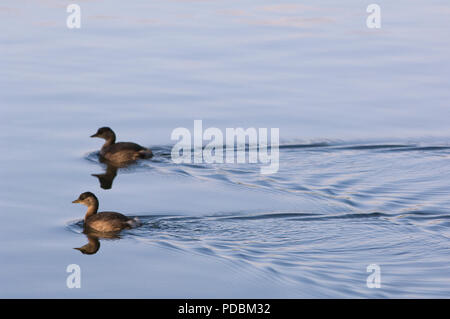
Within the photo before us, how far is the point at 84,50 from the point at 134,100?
14.9 ft

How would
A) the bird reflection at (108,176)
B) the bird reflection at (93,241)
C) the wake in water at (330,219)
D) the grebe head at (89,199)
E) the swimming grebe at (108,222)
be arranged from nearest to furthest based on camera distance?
the wake in water at (330,219) < the bird reflection at (93,241) < the swimming grebe at (108,222) < the grebe head at (89,199) < the bird reflection at (108,176)

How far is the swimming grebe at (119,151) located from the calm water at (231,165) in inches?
8.7

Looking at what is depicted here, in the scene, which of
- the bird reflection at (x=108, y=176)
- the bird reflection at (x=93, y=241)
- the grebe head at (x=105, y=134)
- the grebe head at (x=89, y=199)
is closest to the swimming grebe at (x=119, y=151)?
the grebe head at (x=105, y=134)

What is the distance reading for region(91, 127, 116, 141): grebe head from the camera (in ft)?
58.1

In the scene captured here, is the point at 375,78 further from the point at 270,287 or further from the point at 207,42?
the point at 270,287

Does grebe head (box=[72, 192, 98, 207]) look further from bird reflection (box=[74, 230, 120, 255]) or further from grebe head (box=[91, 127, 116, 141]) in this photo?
grebe head (box=[91, 127, 116, 141])

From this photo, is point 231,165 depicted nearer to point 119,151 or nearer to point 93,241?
point 119,151

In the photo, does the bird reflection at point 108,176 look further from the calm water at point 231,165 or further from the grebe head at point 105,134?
the grebe head at point 105,134

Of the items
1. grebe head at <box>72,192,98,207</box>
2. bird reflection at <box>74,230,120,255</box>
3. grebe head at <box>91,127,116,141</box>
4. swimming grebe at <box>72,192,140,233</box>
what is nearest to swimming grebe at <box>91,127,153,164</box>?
grebe head at <box>91,127,116,141</box>

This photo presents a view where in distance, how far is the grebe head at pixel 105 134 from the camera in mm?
17703

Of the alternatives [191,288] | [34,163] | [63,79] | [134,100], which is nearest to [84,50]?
[63,79]

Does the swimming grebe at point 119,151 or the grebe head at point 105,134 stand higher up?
the grebe head at point 105,134

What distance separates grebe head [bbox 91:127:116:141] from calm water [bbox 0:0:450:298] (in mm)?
350

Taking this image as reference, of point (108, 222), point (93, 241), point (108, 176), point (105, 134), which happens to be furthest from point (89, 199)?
point (105, 134)
